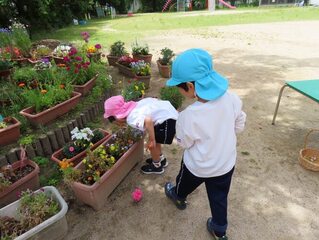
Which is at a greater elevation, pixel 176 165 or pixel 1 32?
pixel 1 32

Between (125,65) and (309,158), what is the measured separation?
3.89m

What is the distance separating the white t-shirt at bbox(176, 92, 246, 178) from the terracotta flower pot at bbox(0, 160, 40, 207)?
1.57 meters

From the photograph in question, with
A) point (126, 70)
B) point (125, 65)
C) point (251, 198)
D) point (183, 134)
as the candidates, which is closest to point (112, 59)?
point (125, 65)

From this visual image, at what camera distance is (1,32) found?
5.88 metres

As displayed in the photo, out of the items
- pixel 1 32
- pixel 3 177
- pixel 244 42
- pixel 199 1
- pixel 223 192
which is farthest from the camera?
pixel 199 1

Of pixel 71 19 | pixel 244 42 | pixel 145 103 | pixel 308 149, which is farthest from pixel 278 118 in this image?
pixel 71 19

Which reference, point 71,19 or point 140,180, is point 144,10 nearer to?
point 71,19

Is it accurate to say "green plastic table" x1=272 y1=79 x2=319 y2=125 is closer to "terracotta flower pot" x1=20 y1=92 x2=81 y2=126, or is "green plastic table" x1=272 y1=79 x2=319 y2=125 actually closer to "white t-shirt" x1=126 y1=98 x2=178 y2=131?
"white t-shirt" x1=126 y1=98 x2=178 y2=131

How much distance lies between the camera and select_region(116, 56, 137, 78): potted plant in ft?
17.5

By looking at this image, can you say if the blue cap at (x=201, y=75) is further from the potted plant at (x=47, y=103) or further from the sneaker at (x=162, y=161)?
the potted plant at (x=47, y=103)

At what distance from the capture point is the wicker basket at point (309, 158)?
110 inches

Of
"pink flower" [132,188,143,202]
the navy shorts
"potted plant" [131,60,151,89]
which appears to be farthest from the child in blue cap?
"potted plant" [131,60,151,89]

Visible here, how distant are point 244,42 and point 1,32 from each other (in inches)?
288

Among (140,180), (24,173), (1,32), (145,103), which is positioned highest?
(1,32)
